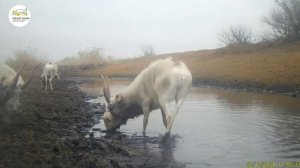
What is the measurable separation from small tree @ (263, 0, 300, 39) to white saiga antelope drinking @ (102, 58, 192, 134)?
35799mm

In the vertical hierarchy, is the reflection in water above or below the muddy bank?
below

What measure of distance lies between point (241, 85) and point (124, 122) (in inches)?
721

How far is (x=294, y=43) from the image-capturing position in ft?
135

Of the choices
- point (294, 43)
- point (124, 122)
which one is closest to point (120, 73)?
point (294, 43)

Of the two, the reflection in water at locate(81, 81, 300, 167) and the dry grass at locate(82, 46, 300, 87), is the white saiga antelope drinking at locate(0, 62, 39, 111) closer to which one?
the reflection in water at locate(81, 81, 300, 167)

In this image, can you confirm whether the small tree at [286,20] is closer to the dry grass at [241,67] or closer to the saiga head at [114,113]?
the dry grass at [241,67]

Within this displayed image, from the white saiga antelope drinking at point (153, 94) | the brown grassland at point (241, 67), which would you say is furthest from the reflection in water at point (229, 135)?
the brown grassland at point (241, 67)

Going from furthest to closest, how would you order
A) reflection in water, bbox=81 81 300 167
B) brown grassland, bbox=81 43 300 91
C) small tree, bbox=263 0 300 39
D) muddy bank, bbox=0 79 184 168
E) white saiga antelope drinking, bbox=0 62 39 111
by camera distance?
small tree, bbox=263 0 300 39, brown grassland, bbox=81 43 300 91, white saiga antelope drinking, bbox=0 62 39 111, reflection in water, bbox=81 81 300 167, muddy bank, bbox=0 79 184 168

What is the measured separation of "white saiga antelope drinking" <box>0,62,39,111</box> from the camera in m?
9.29

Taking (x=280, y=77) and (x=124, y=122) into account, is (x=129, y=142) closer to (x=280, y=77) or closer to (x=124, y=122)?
(x=124, y=122)

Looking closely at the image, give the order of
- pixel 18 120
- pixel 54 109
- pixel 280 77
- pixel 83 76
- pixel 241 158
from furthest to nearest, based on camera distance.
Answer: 1. pixel 83 76
2. pixel 280 77
3. pixel 54 109
4. pixel 18 120
5. pixel 241 158

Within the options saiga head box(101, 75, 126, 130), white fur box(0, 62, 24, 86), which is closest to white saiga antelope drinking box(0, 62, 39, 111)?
white fur box(0, 62, 24, 86)

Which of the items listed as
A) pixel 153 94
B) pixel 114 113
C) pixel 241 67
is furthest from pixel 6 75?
pixel 241 67

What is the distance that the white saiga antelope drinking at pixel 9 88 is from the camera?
30.5 feet
